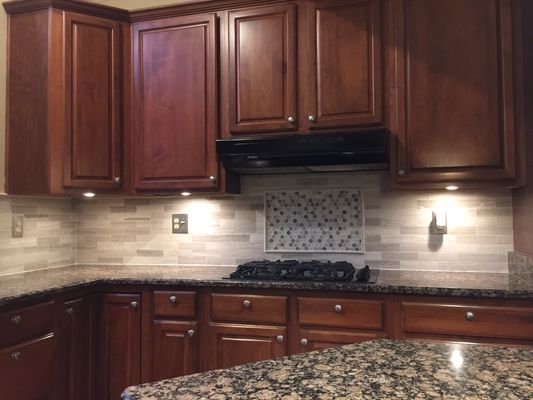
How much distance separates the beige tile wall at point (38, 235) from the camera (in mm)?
2490

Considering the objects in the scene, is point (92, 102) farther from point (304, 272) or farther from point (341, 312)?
point (341, 312)

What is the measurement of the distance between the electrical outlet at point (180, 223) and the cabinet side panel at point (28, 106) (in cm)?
81

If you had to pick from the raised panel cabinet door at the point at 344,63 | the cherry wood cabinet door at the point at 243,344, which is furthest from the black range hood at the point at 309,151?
the cherry wood cabinet door at the point at 243,344

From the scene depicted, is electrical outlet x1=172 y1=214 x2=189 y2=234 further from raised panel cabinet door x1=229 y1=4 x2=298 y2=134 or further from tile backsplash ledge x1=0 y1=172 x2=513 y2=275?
raised panel cabinet door x1=229 y1=4 x2=298 y2=134

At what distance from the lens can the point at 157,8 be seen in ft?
8.39

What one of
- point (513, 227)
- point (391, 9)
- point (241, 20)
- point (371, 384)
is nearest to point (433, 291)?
point (513, 227)

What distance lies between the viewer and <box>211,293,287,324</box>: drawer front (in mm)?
2125

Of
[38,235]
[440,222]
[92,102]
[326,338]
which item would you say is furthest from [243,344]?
[92,102]

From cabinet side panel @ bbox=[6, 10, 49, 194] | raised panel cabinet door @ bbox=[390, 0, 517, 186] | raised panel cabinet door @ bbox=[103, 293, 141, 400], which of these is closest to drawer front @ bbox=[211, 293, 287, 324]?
raised panel cabinet door @ bbox=[103, 293, 141, 400]

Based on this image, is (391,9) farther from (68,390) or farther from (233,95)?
(68,390)

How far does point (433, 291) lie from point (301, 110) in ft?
3.78

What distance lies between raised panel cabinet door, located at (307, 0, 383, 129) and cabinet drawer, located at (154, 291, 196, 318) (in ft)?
3.72

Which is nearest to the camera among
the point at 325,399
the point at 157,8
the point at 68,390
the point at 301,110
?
the point at 325,399

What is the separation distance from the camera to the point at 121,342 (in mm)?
2324
